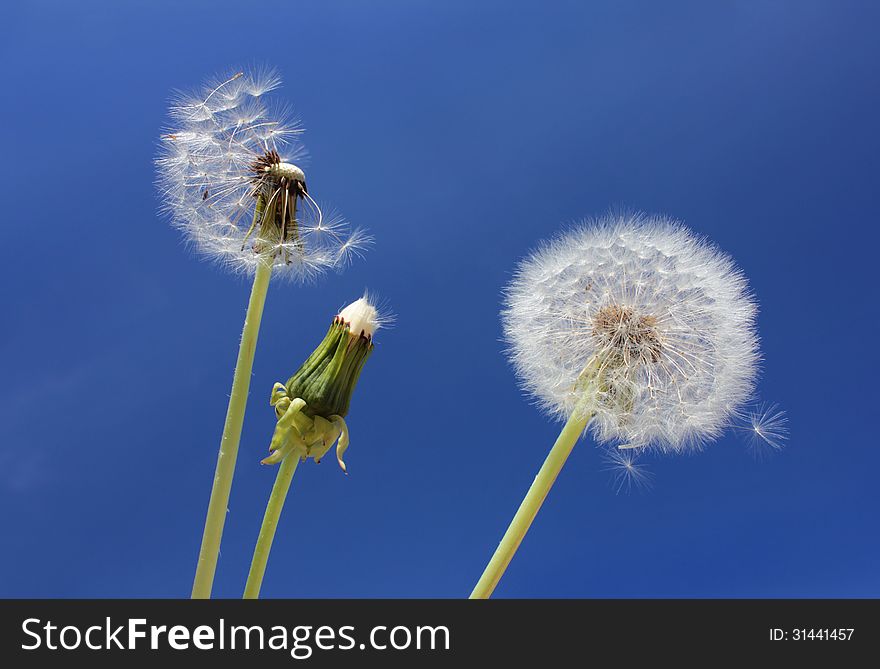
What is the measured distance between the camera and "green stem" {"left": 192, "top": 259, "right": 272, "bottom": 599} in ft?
11.3

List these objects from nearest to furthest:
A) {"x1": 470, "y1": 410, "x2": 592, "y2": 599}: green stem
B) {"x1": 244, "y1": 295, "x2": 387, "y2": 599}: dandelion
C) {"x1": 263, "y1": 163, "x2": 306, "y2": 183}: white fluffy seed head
A: {"x1": 470, "y1": 410, "x2": 592, "y2": 599}: green stem < {"x1": 244, "y1": 295, "x2": 387, "y2": 599}: dandelion < {"x1": 263, "y1": 163, "x2": 306, "y2": 183}: white fluffy seed head

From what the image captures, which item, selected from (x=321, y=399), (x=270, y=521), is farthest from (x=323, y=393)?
(x=270, y=521)

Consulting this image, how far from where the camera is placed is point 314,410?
3.52 metres

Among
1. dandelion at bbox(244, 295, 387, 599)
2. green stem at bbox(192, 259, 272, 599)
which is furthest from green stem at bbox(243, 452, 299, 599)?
green stem at bbox(192, 259, 272, 599)

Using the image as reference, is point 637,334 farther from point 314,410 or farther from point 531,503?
point 314,410

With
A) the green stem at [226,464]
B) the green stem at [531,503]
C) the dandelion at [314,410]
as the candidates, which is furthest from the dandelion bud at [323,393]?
the green stem at [531,503]

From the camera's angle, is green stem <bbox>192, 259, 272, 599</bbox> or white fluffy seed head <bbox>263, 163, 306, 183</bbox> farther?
white fluffy seed head <bbox>263, 163, 306, 183</bbox>

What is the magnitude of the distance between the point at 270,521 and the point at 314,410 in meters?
0.57

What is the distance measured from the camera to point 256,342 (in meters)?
3.63

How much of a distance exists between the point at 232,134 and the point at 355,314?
142 centimetres

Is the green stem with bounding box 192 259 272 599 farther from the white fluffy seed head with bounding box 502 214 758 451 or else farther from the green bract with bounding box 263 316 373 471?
the white fluffy seed head with bounding box 502 214 758 451

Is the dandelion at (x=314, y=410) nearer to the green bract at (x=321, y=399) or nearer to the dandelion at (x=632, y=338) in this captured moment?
the green bract at (x=321, y=399)

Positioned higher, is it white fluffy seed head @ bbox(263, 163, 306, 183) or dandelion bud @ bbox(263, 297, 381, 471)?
white fluffy seed head @ bbox(263, 163, 306, 183)
